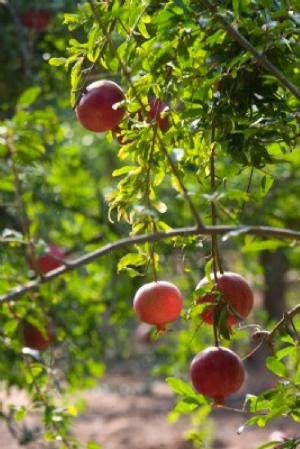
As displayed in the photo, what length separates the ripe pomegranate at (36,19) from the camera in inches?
131

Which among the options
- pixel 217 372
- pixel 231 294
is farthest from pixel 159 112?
pixel 217 372

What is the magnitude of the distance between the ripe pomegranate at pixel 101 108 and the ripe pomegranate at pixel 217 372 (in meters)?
0.39

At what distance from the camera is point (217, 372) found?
52.7 inches

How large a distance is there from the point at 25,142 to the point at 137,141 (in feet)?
1.52

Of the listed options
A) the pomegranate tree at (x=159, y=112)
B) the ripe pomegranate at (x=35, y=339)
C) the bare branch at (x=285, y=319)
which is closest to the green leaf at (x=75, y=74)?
the pomegranate tree at (x=159, y=112)

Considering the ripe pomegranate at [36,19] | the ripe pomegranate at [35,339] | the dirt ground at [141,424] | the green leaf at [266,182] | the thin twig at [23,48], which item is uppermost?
the ripe pomegranate at [36,19]

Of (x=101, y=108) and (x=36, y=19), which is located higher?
(x=36, y=19)

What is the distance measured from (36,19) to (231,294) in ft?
7.37

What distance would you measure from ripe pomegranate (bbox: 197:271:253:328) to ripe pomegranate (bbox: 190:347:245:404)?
51 millimetres

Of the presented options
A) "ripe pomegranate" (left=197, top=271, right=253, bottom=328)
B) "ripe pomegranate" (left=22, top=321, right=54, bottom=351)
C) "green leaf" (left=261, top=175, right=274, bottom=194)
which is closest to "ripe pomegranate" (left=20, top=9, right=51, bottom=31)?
"ripe pomegranate" (left=22, top=321, right=54, bottom=351)

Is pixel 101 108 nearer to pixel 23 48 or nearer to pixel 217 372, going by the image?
pixel 217 372

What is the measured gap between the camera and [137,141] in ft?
4.50

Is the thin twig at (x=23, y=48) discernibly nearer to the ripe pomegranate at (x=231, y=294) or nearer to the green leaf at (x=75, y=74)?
the green leaf at (x=75, y=74)

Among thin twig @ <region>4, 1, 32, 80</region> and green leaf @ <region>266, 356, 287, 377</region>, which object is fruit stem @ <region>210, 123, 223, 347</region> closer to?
green leaf @ <region>266, 356, 287, 377</region>
